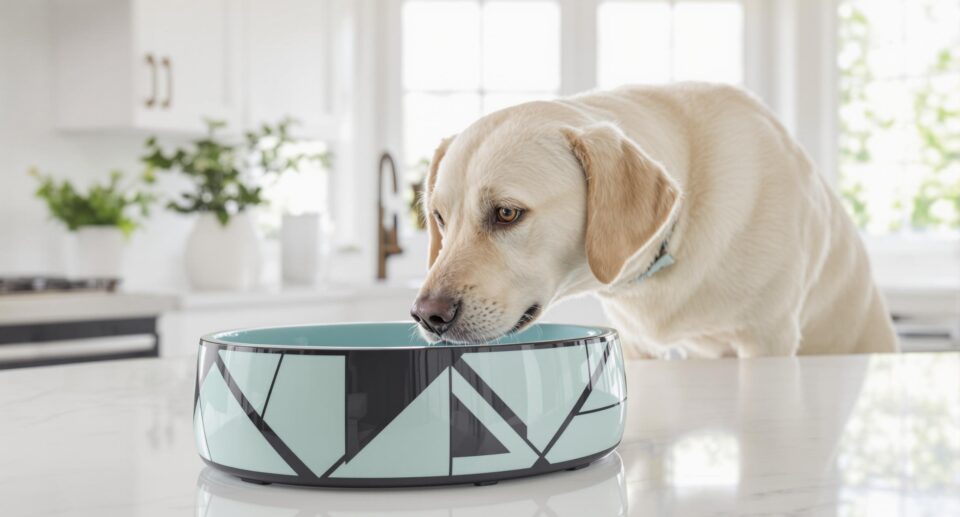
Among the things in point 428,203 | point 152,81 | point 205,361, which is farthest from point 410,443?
point 152,81

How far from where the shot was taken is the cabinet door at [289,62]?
355 centimetres

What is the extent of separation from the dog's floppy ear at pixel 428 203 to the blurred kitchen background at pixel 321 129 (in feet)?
4.78

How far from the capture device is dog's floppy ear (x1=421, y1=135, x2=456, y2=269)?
1312mm

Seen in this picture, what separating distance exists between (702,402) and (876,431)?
0.47 ft

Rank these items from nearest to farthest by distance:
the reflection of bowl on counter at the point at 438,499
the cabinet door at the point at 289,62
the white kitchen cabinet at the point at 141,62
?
the reflection of bowl on counter at the point at 438,499, the white kitchen cabinet at the point at 141,62, the cabinet door at the point at 289,62

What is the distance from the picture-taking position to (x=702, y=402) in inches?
26.7

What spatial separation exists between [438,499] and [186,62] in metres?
3.11

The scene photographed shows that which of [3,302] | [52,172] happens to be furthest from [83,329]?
[52,172]

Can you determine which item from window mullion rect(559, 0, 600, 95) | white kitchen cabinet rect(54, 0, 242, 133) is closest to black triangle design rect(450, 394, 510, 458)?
white kitchen cabinet rect(54, 0, 242, 133)

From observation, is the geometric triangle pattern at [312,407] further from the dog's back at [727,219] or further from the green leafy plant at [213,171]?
the green leafy plant at [213,171]

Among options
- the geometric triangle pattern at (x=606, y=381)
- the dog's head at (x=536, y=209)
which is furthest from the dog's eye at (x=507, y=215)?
the geometric triangle pattern at (x=606, y=381)

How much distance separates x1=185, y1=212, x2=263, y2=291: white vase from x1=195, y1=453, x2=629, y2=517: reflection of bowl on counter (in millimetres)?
2816

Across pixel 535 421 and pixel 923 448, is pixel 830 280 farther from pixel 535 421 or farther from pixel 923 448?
pixel 535 421

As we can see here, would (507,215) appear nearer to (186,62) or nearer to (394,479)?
(394,479)
